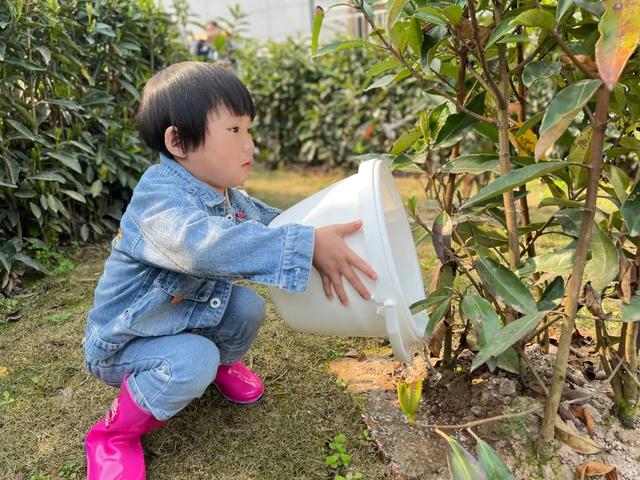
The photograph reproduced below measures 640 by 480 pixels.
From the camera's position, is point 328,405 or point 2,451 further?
point 328,405

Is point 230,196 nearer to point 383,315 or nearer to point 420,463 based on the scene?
point 383,315

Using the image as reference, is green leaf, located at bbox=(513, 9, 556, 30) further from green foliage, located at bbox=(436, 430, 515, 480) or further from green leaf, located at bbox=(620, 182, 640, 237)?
green foliage, located at bbox=(436, 430, 515, 480)

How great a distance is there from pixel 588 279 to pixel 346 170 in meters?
4.49

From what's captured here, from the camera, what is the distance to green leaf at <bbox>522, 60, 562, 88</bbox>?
1197 mm

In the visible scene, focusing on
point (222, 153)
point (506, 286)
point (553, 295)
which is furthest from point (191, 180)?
point (553, 295)

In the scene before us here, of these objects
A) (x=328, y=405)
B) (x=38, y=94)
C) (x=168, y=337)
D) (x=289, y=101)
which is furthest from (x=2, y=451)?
(x=289, y=101)

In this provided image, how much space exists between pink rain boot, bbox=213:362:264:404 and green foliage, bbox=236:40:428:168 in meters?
3.53

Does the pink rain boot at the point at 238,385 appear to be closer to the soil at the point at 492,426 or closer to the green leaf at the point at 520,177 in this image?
the soil at the point at 492,426

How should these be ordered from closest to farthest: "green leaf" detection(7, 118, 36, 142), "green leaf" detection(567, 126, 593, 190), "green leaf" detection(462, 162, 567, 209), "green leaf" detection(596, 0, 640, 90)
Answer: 1. "green leaf" detection(596, 0, 640, 90)
2. "green leaf" detection(462, 162, 567, 209)
3. "green leaf" detection(567, 126, 593, 190)
4. "green leaf" detection(7, 118, 36, 142)

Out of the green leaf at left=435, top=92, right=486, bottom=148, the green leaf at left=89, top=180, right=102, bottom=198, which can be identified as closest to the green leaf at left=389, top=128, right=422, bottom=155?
the green leaf at left=435, top=92, right=486, bottom=148

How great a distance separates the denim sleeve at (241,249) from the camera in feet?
4.25

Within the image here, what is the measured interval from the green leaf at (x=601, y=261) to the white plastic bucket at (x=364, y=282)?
1.27ft

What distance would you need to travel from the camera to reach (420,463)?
145cm

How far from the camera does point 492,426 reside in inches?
57.9
